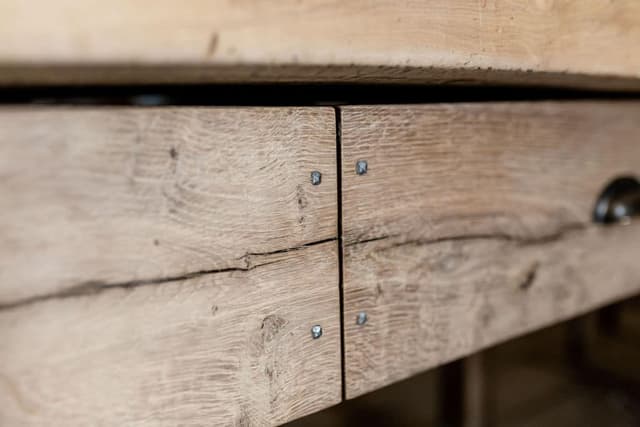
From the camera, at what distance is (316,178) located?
38cm

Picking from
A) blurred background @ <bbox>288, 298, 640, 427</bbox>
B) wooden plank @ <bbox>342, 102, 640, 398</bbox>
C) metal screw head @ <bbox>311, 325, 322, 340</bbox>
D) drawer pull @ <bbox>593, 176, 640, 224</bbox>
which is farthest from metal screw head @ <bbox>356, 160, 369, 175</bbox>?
blurred background @ <bbox>288, 298, 640, 427</bbox>

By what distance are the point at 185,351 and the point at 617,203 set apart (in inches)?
16.5

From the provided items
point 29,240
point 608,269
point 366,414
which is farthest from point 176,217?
point 366,414

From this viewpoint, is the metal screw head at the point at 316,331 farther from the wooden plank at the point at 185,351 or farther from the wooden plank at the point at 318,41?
the wooden plank at the point at 318,41

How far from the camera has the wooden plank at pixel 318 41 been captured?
0.25m

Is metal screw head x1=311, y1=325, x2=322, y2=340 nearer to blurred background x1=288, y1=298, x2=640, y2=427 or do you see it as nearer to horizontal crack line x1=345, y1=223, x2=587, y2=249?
horizontal crack line x1=345, y1=223, x2=587, y2=249

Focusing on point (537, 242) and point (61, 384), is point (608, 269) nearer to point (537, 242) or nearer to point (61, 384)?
point (537, 242)

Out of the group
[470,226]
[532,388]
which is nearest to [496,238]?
[470,226]

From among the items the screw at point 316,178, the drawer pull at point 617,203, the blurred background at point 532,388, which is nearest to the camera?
the screw at point 316,178

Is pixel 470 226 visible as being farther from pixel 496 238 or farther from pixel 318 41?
pixel 318 41

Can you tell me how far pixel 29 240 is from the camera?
29 centimetres

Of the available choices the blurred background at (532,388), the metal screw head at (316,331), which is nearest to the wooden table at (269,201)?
the metal screw head at (316,331)

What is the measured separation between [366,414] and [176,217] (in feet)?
3.11

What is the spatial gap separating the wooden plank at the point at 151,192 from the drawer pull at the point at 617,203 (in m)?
0.30
